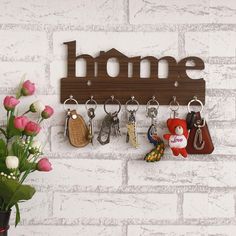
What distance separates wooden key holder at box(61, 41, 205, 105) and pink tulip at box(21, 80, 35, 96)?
0.07 metres

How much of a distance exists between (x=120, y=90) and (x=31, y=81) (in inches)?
8.1

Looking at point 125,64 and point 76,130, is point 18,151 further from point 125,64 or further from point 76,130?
point 125,64

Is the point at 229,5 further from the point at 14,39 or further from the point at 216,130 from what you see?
the point at 14,39

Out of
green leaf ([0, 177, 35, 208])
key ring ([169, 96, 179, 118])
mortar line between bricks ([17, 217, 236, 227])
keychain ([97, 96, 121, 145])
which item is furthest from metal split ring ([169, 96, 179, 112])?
green leaf ([0, 177, 35, 208])

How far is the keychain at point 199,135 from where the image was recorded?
41.5 inches

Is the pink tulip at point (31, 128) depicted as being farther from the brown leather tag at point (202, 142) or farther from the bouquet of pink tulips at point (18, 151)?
the brown leather tag at point (202, 142)

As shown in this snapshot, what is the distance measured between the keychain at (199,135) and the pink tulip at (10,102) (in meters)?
0.39

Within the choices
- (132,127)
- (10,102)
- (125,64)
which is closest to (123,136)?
(132,127)

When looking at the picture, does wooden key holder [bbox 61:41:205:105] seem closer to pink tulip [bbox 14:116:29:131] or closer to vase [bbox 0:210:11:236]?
pink tulip [bbox 14:116:29:131]

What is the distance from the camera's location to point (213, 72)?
1074 millimetres

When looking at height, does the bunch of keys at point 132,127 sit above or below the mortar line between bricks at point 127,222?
above

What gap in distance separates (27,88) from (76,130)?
0.14 m

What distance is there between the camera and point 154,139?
1.06 meters

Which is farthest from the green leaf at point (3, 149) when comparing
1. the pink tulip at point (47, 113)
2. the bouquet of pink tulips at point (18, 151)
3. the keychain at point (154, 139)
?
the keychain at point (154, 139)
